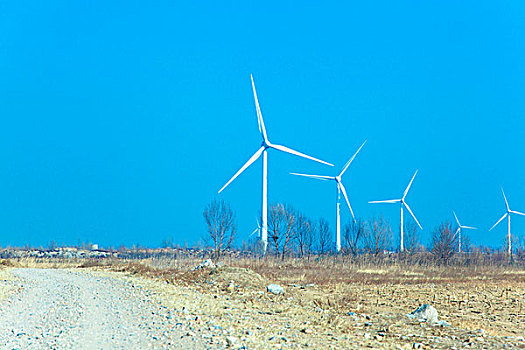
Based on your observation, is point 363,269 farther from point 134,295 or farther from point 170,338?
point 170,338

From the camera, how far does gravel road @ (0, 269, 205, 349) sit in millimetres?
12070

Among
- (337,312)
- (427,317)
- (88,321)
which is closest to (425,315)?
Answer: (427,317)

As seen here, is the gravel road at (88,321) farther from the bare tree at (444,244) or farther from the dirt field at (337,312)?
the bare tree at (444,244)

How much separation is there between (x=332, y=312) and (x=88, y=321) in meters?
7.62

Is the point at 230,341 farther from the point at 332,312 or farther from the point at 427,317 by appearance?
the point at 332,312

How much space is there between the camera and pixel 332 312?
1858 cm

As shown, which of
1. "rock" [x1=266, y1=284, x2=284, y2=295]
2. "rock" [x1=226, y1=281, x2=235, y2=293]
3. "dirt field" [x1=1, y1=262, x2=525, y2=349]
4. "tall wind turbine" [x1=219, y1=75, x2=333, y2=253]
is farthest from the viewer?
"tall wind turbine" [x1=219, y1=75, x2=333, y2=253]

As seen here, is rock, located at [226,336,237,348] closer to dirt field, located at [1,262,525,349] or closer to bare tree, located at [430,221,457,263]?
dirt field, located at [1,262,525,349]

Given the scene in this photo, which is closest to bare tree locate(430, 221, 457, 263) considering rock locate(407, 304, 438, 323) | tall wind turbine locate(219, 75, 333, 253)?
tall wind turbine locate(219, 75, 333, 253)

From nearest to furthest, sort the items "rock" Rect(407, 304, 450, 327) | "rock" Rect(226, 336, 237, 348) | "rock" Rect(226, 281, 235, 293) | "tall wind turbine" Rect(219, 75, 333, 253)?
1. "rock" Rect(226, 336, 237, 348)
2. "rock" Rect(407, 304, 450, 327)
3. "rock" Rect(226, 281, 235, 293)
4. "tall wind turbine" Rect(219, 75, 333, 253)

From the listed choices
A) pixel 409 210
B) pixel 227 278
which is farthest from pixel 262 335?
pixel 409 210

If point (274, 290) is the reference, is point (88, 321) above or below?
below

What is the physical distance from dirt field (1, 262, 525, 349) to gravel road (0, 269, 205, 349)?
0.63 metres

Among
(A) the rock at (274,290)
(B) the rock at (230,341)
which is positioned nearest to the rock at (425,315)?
(B) the rock at (230,341)
